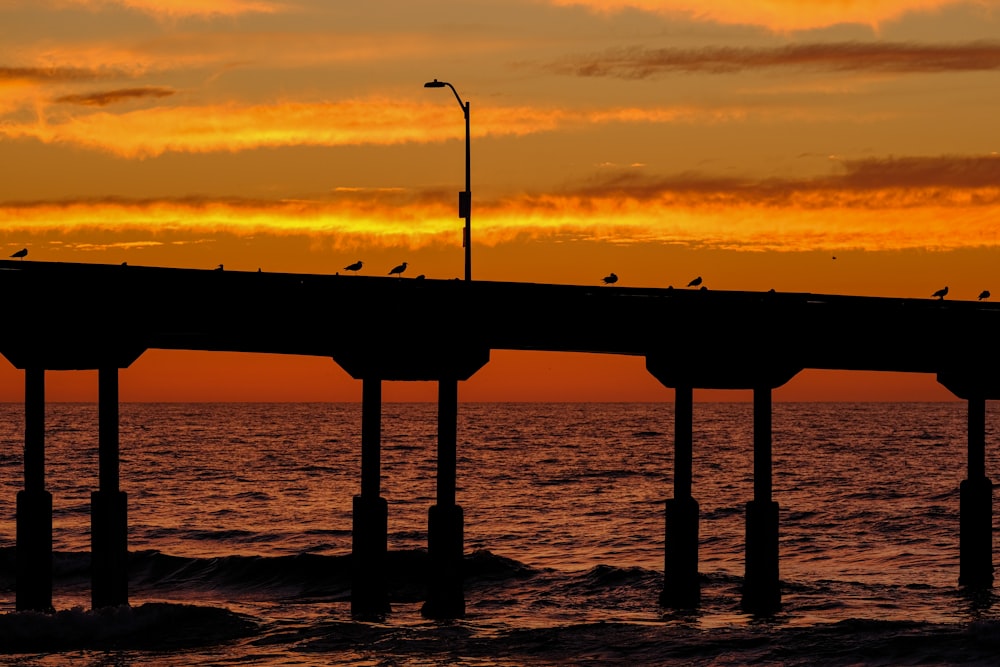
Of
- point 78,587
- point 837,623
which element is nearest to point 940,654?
point 837,623

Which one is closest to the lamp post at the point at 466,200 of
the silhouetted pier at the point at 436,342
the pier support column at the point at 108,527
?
the silhouetted pier at the point at 436,342

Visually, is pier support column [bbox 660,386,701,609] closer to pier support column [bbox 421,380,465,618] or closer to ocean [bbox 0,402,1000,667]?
ocean [bbox 0,402,1000,667]

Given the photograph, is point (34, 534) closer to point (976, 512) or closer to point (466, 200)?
point (466, 200)

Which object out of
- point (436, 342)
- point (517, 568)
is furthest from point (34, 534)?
point (517, 568)

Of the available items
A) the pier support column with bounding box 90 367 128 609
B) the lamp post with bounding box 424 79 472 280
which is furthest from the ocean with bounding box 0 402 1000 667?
the lamp post with bounding box 424 79 472 280

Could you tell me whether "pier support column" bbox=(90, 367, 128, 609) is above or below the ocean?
above

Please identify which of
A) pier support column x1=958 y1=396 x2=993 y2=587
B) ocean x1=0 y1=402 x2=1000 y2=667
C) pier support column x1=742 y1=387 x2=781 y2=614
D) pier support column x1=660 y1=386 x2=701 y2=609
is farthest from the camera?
pier support column x1=958 y1=396 x2=993 y2=587

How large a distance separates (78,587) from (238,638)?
511 inches

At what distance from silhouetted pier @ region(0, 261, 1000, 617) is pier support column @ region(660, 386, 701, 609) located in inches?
1.7

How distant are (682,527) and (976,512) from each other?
29.1ft

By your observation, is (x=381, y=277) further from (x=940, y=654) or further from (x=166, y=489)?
(x=166, y=489)

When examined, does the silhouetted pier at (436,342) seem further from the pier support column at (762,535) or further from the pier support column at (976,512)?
the pier support column at (976,512)

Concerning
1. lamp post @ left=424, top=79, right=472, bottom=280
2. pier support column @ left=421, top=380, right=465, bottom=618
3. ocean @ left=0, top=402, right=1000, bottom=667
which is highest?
lamp post @ left=424, top=79, right=472, bottom=280

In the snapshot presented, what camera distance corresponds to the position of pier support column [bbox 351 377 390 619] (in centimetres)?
3155
